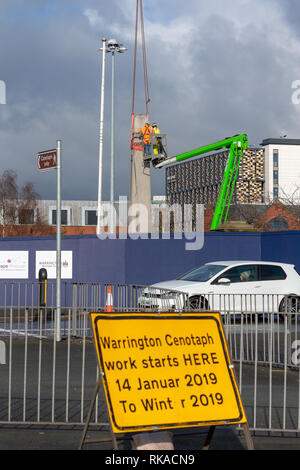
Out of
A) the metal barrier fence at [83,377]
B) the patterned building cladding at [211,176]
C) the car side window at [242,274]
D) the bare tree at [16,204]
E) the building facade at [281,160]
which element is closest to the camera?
the metal barrier fence at [83,377]

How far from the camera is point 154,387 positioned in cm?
612

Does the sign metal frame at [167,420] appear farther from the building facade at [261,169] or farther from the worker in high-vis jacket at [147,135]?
the building facade at [261,169]

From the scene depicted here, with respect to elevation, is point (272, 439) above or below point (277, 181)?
below

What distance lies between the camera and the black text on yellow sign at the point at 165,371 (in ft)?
19.6

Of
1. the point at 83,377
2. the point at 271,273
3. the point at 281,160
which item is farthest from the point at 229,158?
the point at 281,160

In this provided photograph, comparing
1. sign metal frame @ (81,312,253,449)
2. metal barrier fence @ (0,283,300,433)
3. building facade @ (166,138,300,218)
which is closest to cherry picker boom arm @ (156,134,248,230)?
metal barrier fence @ (0,283,300,433)

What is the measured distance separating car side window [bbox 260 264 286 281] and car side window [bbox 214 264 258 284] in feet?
0.59

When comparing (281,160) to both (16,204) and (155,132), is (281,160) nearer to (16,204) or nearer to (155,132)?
(16,204)

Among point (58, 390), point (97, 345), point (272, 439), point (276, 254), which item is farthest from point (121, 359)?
point (276, 254)

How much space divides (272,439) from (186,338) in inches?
70.3

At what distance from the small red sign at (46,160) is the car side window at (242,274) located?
685cm

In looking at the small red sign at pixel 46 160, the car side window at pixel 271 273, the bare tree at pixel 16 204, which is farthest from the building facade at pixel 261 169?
the small red sign at pixel 46 160

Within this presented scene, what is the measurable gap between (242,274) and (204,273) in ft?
3.17

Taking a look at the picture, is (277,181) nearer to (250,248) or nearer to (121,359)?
(250,248)
